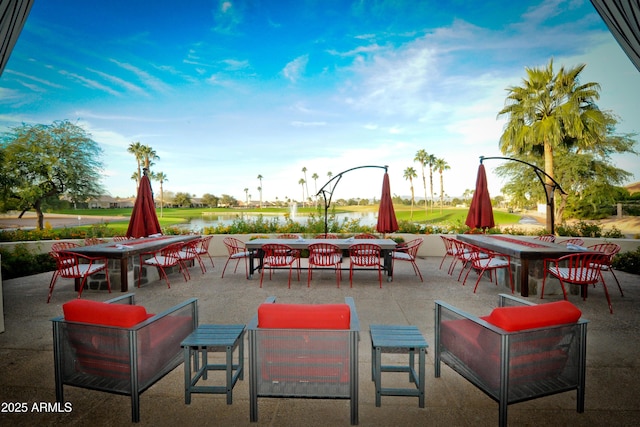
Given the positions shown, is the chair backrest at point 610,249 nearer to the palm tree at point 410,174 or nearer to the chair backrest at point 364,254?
the chair backrest at point 364,254

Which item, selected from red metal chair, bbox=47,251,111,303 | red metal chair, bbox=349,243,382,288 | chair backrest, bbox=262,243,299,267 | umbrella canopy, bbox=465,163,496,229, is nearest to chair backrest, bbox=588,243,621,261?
umbrella canopy, bbox=465,163,496,229

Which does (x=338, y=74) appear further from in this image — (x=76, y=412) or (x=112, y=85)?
(x=76, y=412)

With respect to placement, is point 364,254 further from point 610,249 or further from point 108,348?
point 610,249

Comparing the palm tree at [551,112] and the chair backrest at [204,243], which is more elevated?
the palm tree at [551,112]

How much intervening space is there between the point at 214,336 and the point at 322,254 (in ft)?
12.0

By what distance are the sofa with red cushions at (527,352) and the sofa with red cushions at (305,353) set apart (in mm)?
832

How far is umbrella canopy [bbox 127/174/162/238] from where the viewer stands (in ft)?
20.8

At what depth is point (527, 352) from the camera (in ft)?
5.82

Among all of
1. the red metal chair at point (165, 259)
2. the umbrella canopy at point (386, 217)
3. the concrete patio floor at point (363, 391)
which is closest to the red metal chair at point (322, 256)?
the concrete patio floor at point (363, 391)

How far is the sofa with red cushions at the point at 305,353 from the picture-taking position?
5.92 ft

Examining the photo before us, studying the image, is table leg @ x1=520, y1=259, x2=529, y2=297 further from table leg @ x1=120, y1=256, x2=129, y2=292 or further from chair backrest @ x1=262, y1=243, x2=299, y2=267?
table leg @ x1=120, y1=256, x2=129, y2=292

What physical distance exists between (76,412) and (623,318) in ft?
19.6

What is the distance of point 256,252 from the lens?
7242mm

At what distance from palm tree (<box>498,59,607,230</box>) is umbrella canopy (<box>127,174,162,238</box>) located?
13.3 meters
